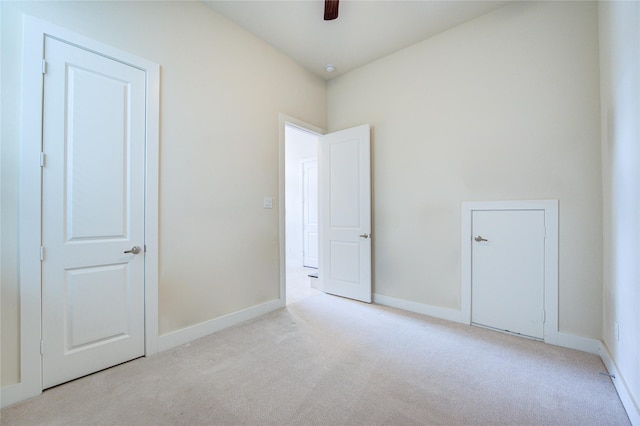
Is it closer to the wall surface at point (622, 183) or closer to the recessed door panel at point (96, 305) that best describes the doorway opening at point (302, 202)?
the recessed door panel at point (96, 305)

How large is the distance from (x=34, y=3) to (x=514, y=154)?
378 cm

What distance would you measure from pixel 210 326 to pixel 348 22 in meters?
3.28

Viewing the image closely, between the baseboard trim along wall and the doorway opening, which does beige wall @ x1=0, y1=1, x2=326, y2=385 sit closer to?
the baseboard trim along wall

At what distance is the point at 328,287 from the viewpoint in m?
3.81

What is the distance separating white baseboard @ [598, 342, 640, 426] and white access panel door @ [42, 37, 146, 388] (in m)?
3.14

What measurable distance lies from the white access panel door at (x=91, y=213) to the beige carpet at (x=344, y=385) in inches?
9.3

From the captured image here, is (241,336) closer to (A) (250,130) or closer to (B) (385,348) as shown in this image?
(B) (385,348)

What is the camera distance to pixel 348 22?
9.08 ft

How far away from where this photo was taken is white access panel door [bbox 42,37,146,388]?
179 cm

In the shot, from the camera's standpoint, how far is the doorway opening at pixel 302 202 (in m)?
5.84

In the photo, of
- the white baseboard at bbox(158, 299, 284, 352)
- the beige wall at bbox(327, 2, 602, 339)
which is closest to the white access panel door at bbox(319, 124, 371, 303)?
the beige wall at bbox(327, 2, 602, 339)

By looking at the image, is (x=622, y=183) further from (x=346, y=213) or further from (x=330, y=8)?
(x=346, y=213)

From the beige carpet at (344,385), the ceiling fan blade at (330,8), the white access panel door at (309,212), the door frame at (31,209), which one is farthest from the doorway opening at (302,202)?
the door frame at (31,209)

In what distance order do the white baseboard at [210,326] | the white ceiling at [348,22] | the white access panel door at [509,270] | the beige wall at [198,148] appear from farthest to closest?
the white ceiling at [348,22]
the white access panel door at [509,270]
the white baseboard at [210,326]
the beige wall at [198,148]
